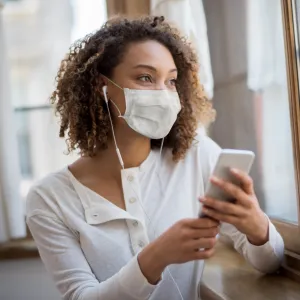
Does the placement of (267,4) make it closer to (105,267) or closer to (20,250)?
(105,267)

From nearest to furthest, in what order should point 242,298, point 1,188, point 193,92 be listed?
point 242,298, point 193,92, point 1,188

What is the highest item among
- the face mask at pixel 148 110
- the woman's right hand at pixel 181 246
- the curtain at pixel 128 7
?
the curtain at pixel 128 7

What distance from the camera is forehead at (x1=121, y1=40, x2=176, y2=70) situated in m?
1.05

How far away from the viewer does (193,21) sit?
1508 mm

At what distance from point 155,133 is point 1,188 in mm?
842

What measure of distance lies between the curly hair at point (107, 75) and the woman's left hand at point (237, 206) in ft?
1.02

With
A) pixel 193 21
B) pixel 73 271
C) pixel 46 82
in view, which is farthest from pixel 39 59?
pixel 73 271

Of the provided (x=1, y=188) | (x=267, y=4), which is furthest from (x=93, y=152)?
(x=1, y=188)

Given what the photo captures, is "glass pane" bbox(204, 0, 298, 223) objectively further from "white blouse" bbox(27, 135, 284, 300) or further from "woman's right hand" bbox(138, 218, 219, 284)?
"woman's right hand" bbox(138, 218, 219, 284)

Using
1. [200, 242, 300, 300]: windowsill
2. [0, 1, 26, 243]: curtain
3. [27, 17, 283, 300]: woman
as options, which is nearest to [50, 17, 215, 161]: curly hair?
[27, 17, 283, 300]: woman

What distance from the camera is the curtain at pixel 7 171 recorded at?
170cm

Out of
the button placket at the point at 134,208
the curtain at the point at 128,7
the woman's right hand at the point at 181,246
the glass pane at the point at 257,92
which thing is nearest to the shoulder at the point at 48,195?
the button placket at the point at 134,208

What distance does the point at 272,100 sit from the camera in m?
1.25

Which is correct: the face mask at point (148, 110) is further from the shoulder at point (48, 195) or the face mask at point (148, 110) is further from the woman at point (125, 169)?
the shoulder at point (48, 195)
